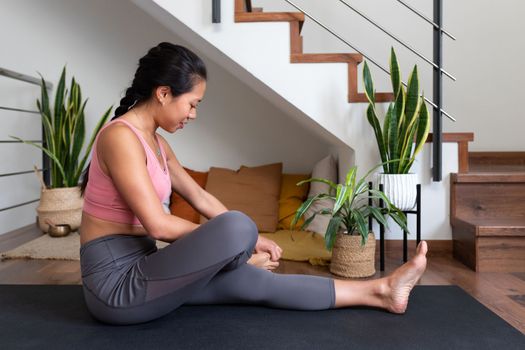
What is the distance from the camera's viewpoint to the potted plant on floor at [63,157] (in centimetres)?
304

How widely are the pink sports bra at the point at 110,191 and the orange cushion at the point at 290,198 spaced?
1730mm

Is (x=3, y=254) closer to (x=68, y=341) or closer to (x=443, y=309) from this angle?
(x=68, y=341)

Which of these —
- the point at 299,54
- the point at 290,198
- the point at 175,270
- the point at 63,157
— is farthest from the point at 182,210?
the point at 175,270

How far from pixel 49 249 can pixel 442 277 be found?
2.04 m

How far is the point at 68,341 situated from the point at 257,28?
5.61 feet

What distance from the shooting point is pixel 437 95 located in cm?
244

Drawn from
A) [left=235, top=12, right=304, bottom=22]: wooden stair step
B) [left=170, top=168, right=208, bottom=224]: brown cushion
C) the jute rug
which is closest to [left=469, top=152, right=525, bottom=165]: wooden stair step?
[left=235, top=12, right=304, bottom=22]: wooden stair step

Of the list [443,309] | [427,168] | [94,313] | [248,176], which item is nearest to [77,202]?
[248,176]

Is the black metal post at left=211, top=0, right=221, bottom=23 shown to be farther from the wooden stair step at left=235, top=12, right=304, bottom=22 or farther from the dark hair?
the dark hair

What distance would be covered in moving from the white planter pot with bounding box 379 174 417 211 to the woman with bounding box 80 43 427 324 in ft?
2.56

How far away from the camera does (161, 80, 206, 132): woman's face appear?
4.83 ft

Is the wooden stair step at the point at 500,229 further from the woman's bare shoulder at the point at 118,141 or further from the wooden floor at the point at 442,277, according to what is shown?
the woman's bare shoulder at the point at 118,141

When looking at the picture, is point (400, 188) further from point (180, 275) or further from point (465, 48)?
point (465, 48)

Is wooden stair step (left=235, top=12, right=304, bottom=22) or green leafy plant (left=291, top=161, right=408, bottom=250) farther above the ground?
wooden stair step (left=235, top=12, right=304, bottom=22)
